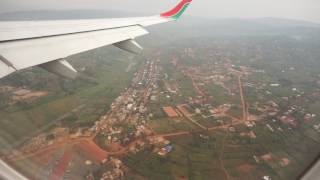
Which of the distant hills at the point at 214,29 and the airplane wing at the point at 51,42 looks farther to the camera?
the distant hills at the point at 214,29

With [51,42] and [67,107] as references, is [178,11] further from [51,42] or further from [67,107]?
[67,107]

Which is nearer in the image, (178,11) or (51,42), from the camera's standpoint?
(51,42)

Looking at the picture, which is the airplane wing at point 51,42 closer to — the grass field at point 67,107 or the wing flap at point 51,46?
the wing flap at point 51,46

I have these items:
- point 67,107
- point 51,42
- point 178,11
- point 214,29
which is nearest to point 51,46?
point 51,42

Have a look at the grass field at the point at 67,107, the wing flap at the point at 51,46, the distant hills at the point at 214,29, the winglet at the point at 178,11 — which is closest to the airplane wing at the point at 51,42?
the wing flap at the point at 51,46

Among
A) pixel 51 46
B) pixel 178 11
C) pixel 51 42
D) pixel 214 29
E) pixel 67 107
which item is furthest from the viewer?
pixel 214 29

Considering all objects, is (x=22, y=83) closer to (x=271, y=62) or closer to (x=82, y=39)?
(x=82, y=39)

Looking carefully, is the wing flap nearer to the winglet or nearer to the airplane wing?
the airplane wing

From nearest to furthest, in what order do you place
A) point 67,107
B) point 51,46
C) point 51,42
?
point 51,46, point 51,42, point 67,107

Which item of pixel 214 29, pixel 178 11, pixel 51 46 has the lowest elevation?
pixel 214 29
